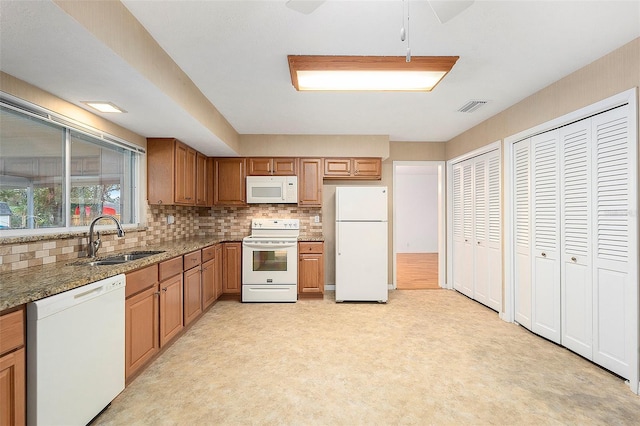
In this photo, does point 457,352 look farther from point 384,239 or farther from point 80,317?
point 80,317

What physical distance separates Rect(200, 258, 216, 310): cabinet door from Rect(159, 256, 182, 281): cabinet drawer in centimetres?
64

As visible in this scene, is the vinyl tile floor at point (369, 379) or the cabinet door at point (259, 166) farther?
the cabinet door at point (259, 166)

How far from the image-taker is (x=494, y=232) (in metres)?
3.66

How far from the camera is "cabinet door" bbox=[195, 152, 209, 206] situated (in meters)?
4.06

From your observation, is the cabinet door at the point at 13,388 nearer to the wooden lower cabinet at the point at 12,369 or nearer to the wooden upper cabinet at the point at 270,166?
the wooden lower cabinet at the point at 12,369

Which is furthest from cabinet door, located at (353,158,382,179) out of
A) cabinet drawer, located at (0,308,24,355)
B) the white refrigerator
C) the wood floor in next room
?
cabinet drawer, located at (0,308,24,355)

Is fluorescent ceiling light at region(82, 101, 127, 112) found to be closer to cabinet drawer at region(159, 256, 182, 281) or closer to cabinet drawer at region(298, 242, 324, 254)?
cabinet drawer at region(159, 256, 182, 281)

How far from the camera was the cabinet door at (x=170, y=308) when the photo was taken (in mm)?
2514

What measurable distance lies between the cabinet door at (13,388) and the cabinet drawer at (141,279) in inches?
28.8

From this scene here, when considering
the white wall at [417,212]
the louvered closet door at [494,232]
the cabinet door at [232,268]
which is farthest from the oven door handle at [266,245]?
the white wall at [417,212]

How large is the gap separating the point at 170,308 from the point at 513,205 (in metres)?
3.69

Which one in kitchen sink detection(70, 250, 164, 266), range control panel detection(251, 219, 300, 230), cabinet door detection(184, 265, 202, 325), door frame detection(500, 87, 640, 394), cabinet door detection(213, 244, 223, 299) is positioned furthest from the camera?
range control panel detection(251, 219, 300, 230)

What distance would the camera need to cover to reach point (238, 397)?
199 cm

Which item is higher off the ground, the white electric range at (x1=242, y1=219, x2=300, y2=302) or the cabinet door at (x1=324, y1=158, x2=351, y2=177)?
the cabinet door at (x1=324, y1=158, x2=351, y2=177)
